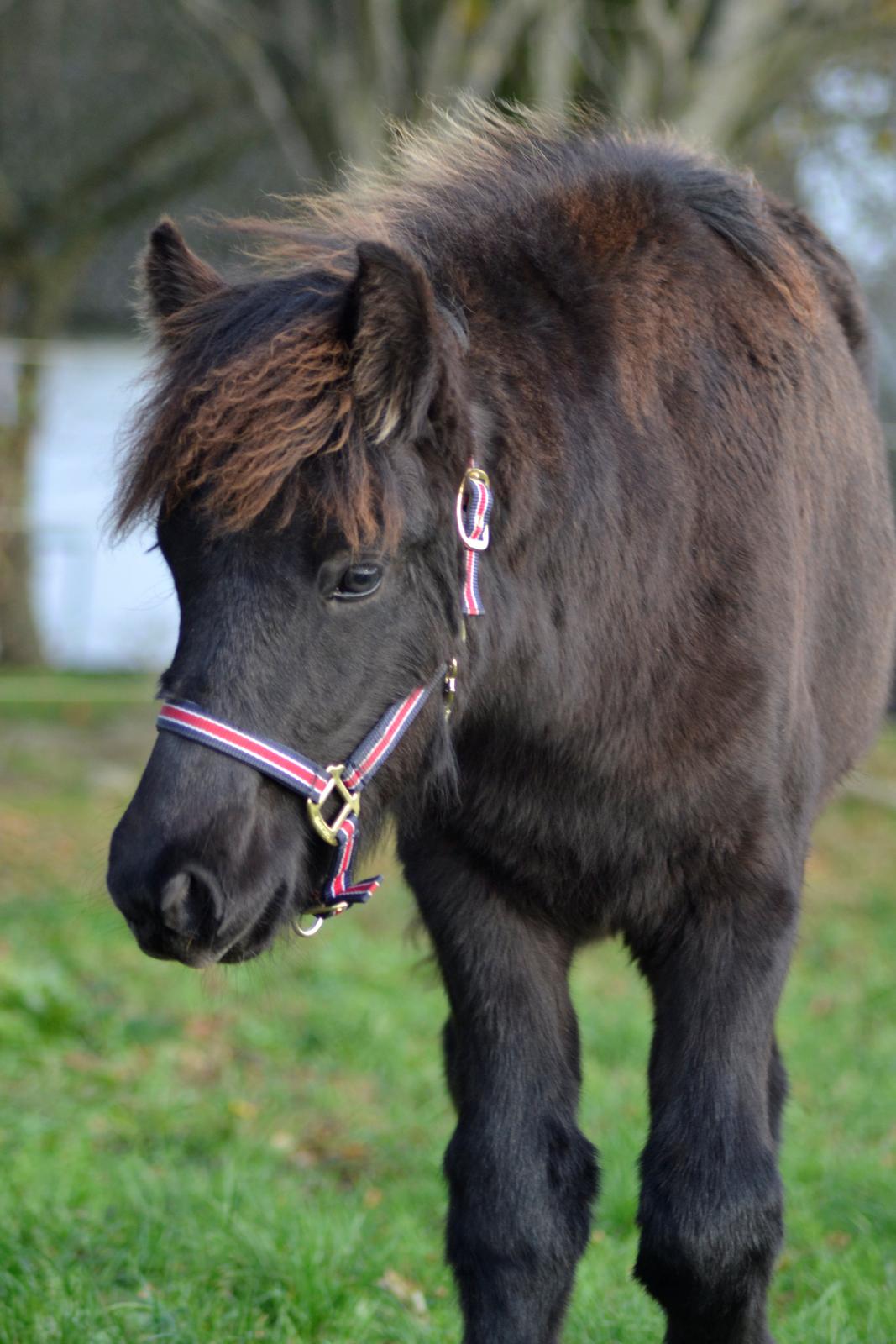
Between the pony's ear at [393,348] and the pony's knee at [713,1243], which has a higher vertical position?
the pony's ear at [393,348]

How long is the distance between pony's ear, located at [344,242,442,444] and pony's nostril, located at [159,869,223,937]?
76 cm

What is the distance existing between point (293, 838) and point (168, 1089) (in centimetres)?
304

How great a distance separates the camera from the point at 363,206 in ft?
9.93

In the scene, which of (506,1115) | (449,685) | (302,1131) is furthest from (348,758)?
(302,1131)

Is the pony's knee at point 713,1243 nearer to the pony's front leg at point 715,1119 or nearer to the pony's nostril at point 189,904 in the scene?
the pony's front leg at point 715,1119

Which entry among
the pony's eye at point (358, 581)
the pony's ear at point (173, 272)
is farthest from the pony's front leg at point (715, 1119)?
the pony's ear at point (173, 272)

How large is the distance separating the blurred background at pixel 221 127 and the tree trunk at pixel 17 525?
0.02 meters

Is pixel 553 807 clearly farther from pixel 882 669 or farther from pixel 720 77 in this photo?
pixel 720 77

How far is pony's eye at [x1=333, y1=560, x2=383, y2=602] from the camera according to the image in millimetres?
2342

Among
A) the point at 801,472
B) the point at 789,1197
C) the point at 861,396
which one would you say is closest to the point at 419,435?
the point at 801,472

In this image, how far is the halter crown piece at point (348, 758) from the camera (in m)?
2.25

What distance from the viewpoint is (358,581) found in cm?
236

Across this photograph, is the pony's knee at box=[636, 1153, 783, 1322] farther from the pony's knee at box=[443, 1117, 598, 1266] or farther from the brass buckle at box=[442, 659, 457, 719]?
the brass buckle at box=[442, 659, 457, 719]

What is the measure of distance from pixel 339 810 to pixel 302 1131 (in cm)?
280
